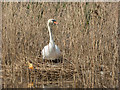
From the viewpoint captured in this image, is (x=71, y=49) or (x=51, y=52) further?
(x=51, y=52)

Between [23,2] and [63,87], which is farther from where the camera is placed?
[23,2]

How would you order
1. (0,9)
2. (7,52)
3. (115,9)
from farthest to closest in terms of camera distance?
(0,9) < (7,52) < (115,9)

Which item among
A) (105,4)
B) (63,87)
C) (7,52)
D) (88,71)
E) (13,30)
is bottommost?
(63,87)

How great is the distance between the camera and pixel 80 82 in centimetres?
238

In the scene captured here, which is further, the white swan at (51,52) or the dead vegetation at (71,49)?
the white swan at (51,52)

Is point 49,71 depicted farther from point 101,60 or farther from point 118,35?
point 118,35

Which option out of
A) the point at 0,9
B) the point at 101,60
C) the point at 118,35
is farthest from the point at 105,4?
the point at 0,9

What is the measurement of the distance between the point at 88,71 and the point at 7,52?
113 cm

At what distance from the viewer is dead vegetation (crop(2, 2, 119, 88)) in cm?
243

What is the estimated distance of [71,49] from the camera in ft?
8.14

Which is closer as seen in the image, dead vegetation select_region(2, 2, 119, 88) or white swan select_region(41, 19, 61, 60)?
dead vegetation select_region(2, 2, 119, 88)

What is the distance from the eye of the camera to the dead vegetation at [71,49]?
95.8 inches

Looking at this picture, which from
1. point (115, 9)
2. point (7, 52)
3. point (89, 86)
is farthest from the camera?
point (7, 52)

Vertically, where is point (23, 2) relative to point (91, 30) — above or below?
above
